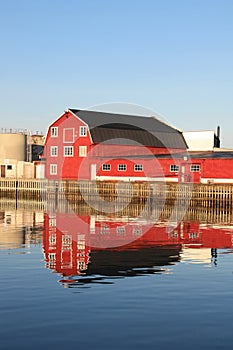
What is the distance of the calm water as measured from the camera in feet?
37.5

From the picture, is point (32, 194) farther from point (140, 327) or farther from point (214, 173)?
point (140, 327)

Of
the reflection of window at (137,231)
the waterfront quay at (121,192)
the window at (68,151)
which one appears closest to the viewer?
the reflection of window at (137,231)

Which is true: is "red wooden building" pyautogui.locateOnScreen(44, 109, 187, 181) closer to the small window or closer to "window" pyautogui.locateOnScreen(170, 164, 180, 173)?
"window" pyautogui.locateOnScreen(170, 164, 180, 173)

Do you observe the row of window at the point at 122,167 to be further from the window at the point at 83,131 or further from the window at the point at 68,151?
the window at the point at 68,151

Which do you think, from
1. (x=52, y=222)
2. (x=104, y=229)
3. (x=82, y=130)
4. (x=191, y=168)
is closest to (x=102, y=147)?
(x=82, y=130)

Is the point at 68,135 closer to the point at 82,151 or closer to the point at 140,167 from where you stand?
the point at 82,151

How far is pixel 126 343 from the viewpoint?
433 inches

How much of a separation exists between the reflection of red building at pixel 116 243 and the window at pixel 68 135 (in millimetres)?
32953

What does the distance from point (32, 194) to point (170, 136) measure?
964 inches

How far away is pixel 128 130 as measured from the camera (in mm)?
72625

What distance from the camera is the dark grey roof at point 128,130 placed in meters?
69.5

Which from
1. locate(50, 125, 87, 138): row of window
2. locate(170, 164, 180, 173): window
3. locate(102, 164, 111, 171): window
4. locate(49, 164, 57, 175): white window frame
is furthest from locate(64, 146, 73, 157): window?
locate(170, 164, 180, 173): window

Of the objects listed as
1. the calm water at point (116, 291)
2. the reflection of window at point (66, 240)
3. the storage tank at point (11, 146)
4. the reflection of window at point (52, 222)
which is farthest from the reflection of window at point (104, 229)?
the storage tank at point (11, 146)

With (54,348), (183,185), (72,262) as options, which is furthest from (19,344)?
(183,185)
